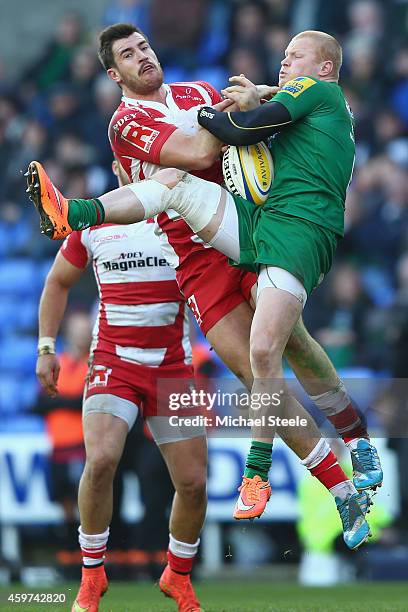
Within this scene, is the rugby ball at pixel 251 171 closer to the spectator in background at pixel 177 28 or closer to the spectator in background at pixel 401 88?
the spectator in background at pixel 401 88

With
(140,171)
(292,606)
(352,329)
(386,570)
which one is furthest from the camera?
(352,329)

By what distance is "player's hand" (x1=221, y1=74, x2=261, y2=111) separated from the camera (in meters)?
6.86

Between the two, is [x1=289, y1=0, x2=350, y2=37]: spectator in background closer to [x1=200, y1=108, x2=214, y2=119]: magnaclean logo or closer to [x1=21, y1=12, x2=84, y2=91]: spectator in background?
[x1=21, y1=12, x2=84, y2=91]: spectator in background

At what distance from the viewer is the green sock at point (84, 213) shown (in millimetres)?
6602

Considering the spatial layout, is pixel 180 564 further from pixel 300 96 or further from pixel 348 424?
pixel 300 96

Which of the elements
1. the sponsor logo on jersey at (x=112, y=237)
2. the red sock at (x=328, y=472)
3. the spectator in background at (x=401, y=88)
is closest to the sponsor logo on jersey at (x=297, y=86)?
the sponsor logo on jersey at (x=112, y=237)

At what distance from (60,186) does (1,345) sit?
78.0 inches

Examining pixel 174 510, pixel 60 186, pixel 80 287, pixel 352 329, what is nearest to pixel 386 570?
pixel 352 329

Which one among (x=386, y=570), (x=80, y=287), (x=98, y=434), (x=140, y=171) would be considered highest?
(x=140, y=171)

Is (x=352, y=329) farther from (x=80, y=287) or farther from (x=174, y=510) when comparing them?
(x=174, y=510)

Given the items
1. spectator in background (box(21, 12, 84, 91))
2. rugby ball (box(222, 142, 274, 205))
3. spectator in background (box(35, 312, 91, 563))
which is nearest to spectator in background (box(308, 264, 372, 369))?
spectator in background (box(35, 312, 91, 563))

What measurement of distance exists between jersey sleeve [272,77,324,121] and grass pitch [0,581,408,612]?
9.68ft

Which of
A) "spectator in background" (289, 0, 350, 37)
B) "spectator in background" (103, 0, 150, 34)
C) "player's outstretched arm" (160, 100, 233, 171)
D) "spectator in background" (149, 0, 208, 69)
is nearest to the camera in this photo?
"player's outstretched arm" (160, 100, 233, 171)

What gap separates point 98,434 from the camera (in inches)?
294
